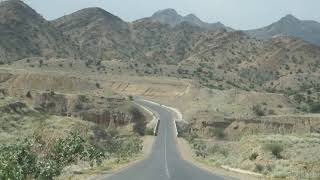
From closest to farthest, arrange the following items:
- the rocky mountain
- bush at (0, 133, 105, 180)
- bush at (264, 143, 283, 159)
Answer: bush at (0, 133, 105, 180)
bush at (264, 143, 283, 159)
the rocky mountain

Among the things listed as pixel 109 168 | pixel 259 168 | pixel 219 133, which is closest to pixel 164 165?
pixel 109 168

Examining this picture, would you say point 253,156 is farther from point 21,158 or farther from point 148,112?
point 148,112

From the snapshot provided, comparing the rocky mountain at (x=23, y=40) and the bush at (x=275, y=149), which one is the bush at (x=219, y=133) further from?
the rocky mountain at (x=23, y=40)

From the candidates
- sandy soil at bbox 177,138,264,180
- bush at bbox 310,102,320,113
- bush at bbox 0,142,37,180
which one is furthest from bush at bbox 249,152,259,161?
bush at bbox 310,102,320,113

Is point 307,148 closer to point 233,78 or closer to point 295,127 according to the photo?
point 295,127

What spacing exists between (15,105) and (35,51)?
389ft

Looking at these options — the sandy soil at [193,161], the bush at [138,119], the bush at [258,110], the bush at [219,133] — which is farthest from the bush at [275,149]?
the bush at [258,110]

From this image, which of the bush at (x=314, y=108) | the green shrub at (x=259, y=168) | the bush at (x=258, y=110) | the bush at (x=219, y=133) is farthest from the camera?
the bush at (x=314, y=108)

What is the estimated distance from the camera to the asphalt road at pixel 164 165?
107 ft

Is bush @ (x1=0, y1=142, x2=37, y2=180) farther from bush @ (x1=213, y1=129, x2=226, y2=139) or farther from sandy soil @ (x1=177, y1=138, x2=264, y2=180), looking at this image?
bush @ (x1=213, y1=129, x2=226, y2=139)

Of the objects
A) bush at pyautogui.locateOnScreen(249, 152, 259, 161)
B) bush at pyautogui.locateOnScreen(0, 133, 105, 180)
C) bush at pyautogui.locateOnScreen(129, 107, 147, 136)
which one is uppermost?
bush at pyautogui.locateOnScreen(0, 133, 105, 180)

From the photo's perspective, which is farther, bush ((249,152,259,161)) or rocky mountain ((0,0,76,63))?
rocky mountain ((0,0,76,63))

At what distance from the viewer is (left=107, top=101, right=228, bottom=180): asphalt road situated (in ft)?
107

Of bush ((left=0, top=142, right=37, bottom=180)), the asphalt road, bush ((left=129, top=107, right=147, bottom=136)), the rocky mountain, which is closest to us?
bush ((left=0, top=142, right=37, bottom=180))
